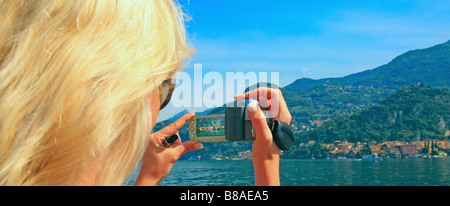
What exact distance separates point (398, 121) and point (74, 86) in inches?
4973

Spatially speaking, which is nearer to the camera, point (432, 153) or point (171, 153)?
point (171, 153)

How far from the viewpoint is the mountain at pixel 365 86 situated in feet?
434

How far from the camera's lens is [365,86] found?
543 feet

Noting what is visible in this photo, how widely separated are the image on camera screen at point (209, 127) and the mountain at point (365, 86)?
4556 inches

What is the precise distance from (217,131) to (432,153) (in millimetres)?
131167

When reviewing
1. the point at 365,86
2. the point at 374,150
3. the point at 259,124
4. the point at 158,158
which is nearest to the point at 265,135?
the point at 259,124

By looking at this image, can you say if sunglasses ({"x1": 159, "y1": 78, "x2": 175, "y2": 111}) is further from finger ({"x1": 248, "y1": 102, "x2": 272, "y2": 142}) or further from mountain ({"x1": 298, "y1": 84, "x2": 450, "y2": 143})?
mountain ({"x1": 298, "y1": 84, "x2": 450, "y2": 143})

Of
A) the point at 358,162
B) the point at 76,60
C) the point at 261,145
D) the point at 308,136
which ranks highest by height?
the point at 76,60

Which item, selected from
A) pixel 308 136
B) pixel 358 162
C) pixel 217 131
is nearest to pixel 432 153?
pixel 358 162

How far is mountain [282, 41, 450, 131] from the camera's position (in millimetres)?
132250

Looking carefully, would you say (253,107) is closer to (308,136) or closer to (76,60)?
(76,60)

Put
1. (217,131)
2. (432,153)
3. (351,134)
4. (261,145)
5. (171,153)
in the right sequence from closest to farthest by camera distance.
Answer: (261,145), (171,153), (217,131), (351,134), (432,153)

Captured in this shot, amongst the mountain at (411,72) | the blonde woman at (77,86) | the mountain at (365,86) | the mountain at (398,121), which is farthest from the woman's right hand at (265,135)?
the mountain at (411,72)

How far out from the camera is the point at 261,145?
152 cm
